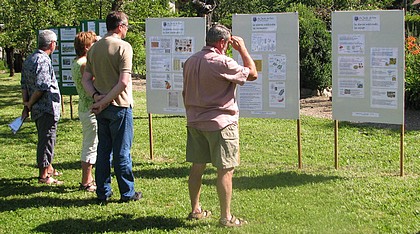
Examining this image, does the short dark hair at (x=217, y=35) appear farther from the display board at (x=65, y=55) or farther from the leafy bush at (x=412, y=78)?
the leafy bush at (x=412, y=78)

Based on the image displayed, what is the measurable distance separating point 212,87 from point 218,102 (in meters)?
0.14

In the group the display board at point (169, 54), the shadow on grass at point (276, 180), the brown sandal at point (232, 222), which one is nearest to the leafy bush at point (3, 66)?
the display board at point (169, 54)

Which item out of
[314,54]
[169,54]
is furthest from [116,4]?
[169,54]

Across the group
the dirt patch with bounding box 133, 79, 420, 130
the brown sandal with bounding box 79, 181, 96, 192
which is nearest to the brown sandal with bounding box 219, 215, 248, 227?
the brown sandal with bounding box 79, 181, 96, 192

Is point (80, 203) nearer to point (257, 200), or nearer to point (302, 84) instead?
point (257, 200)

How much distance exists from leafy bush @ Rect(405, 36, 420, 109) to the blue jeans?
7.78 m

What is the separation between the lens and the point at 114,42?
6.05 m

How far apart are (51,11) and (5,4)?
359cm

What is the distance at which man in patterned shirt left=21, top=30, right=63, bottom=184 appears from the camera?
277 inches

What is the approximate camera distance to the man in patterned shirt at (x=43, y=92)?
23.1 ft

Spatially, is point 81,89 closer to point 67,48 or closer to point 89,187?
point 89,187

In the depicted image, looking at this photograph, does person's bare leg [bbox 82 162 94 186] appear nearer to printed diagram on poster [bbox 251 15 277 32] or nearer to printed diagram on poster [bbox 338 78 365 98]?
printed diagram on poster [bbox 251 15 277 32]

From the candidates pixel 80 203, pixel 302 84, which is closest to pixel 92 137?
pixel 80 203

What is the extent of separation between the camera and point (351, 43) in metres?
7.41
